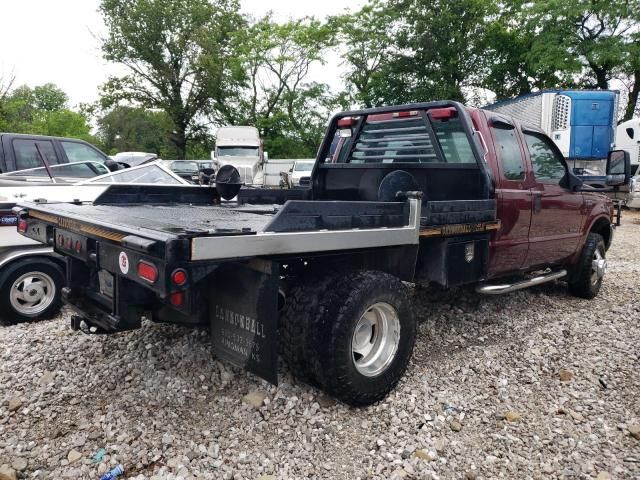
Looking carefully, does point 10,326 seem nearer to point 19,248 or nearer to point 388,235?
point 19,248

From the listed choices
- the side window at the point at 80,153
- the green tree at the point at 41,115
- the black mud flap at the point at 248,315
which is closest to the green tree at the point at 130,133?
the green tree at the point at 41,115

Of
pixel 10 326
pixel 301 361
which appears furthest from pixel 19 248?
pixel 301 361

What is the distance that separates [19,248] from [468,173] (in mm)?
4160

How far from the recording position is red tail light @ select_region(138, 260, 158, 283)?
2303 millimetres

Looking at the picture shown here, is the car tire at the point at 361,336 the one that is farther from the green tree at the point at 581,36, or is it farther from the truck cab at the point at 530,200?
the green tree at the point at 581,36

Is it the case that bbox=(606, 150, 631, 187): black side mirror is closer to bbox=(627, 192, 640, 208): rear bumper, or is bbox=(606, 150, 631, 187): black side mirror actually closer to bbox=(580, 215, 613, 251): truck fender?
bbox=(580, 215, 613, 251): truck fender

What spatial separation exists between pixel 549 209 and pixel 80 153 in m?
6.04

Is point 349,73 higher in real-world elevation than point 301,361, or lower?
higher

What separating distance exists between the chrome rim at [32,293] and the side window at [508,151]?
434 centimetres

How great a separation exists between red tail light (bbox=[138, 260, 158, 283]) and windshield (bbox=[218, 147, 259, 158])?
21742 mm

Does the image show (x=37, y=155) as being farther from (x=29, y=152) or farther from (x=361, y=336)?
(x=361, y=336)

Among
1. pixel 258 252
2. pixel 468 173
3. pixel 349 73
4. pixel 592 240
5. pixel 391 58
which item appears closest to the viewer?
pixel 258 252

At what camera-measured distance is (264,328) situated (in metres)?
2.66

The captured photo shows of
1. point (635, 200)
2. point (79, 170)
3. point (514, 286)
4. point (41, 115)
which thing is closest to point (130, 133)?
point (41, 115)
